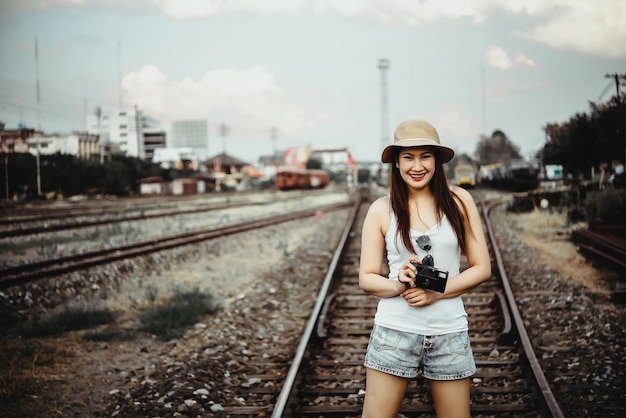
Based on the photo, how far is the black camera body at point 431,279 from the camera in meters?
2.24

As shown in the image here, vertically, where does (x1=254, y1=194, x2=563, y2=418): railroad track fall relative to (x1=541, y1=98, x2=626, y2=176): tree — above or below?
below

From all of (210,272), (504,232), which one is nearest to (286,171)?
(504,232)

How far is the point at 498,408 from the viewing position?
13.5 ft

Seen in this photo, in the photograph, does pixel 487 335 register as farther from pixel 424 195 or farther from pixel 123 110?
pixel 123 110

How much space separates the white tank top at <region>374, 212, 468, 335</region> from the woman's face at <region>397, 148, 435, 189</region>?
0.18m

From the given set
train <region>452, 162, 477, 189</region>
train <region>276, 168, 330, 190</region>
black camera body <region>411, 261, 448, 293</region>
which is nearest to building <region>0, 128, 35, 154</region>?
black camera body <region>411, 261, 448, 293</region>

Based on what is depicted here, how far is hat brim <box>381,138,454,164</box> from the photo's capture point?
2.44 m

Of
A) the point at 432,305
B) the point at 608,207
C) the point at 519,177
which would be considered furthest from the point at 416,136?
the point at 519,177

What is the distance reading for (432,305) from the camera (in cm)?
240

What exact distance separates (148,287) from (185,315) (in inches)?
61.8

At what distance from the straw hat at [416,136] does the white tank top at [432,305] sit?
1.02ft

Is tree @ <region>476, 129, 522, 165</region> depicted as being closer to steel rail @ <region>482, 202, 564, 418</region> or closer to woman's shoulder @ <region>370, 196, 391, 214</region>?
steel rail @ <region>482, 202, 564, 418</region>

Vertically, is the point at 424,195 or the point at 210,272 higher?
the point at 424,195

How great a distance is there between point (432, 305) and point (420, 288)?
14 centimetres
